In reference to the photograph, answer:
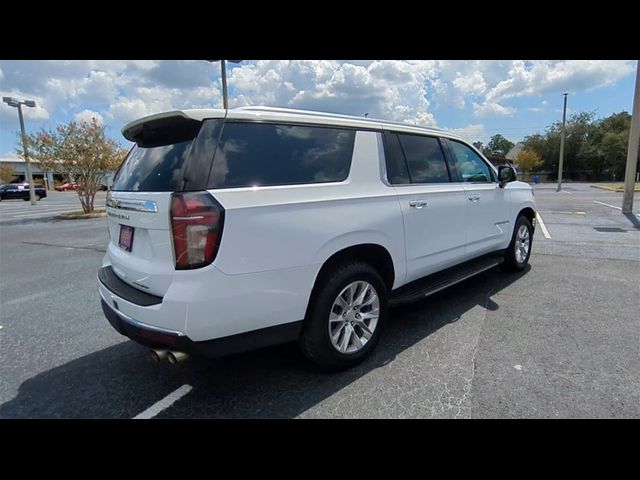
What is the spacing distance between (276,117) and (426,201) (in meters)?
1.66

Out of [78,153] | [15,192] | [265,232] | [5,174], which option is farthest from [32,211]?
[5,174]

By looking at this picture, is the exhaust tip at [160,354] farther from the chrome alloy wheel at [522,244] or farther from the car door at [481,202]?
the chrome alloy wheel at [522,244]

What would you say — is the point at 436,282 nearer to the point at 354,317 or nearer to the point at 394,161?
the point at 354,317

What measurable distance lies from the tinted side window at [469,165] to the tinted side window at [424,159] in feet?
1.06

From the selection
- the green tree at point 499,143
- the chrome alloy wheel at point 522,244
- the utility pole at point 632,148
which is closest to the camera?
the chrome alloy wheel at point 522,244

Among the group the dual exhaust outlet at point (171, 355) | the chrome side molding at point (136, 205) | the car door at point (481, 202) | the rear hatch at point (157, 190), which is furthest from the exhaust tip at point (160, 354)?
the car door at point (481, 202)

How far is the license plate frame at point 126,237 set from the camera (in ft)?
8.18

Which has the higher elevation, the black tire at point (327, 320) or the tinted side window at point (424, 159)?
the tinted side window at point (424, 159)

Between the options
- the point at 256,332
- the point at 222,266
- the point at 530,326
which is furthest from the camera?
the point at 530,326
